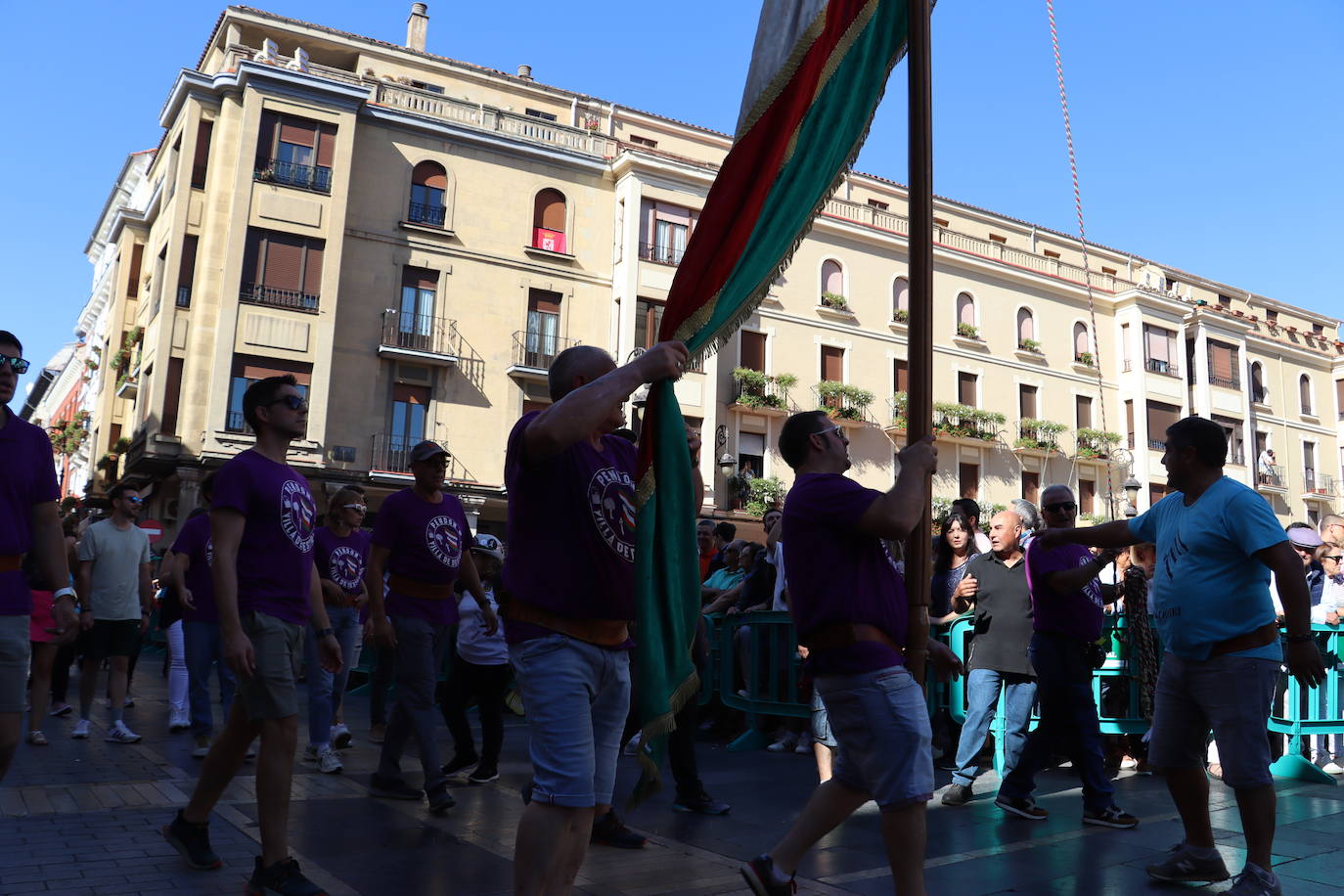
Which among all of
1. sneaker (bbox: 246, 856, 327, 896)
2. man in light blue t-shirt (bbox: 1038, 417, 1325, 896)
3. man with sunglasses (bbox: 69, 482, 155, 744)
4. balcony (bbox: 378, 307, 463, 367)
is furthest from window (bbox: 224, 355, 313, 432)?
man in light blue t-shirt (bbox: 1038, 417, 1325, 896)

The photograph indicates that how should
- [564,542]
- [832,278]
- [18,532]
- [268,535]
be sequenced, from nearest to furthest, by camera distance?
[564,542]
[18,532]
[268,535]
[832,278]

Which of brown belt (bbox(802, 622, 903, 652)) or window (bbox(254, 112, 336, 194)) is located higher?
window (bbox(254, 112, 336, 194))

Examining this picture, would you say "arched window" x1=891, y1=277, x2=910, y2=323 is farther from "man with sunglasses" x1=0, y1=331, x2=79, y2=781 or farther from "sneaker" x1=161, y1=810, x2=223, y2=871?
"man with sunglasses" x1=0, y1=331, x2=79, y2=781

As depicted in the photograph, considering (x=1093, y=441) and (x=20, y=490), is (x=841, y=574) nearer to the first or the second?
(x=20, y=490)

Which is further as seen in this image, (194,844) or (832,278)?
(832,278)

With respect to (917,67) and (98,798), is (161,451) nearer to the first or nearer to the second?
(98,798)

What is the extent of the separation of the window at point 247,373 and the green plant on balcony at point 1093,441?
87.3ft

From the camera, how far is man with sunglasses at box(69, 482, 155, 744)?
8.75 metres

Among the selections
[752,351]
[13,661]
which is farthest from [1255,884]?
[752,351]

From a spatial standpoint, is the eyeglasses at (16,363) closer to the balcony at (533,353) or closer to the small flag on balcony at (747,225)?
the small flag on balcony at (747,225)

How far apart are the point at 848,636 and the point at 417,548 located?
3.45m

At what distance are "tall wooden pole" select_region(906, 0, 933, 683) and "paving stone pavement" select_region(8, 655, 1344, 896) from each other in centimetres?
154

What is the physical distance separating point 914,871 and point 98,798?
4.75m

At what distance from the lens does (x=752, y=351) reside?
107ft
